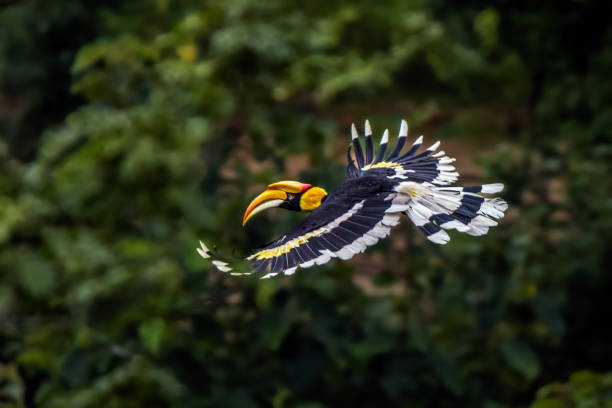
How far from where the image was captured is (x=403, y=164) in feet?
8.32

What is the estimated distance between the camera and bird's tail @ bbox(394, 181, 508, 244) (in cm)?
219

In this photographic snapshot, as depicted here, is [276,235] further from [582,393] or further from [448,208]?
[448,208]

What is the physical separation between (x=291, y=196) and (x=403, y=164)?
49cm

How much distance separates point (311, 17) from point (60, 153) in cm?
174

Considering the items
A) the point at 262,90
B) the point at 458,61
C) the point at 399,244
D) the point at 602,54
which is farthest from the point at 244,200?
the point at 602,54

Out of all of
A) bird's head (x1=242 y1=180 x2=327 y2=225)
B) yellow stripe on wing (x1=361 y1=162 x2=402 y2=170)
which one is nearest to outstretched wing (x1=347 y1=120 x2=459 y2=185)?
yellow stripe on wing (x1=361 y1=162 x2=402 y2=170)

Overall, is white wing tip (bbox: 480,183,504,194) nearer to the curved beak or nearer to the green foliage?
the curved beak

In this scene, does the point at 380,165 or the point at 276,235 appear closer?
the point at 380,165

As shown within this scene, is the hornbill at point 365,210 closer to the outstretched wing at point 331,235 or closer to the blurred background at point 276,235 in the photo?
the outstretched wing at point 331,235

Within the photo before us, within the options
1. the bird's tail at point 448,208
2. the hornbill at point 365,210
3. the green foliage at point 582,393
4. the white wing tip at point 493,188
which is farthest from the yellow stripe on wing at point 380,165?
the green foliage at point 582,393

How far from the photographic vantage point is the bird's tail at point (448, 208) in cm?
219

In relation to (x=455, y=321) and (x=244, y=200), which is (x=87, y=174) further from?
(x=455, y=321)

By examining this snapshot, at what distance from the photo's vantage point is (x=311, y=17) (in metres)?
5.09

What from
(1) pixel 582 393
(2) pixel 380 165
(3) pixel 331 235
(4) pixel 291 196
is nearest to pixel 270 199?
(4) pixel 291 196
